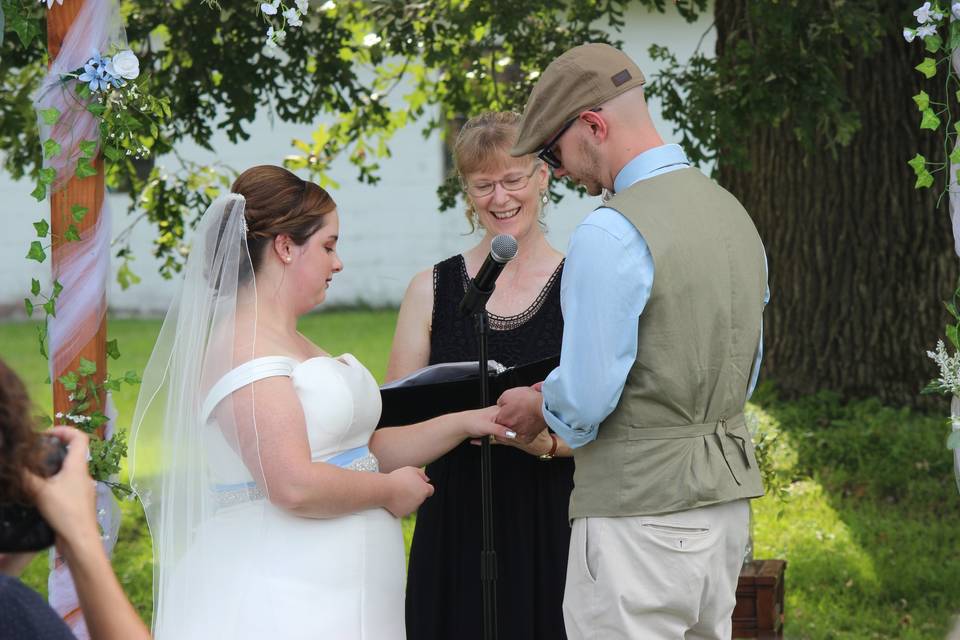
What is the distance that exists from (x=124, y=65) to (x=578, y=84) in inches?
50.0

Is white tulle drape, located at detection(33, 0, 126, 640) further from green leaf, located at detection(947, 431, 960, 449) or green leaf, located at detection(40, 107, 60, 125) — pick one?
green leaf, located at detection(947, 431, 960, 449)

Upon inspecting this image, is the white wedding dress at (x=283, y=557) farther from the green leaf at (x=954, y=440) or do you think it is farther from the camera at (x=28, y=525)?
the green leaf at (x=954, y=440)

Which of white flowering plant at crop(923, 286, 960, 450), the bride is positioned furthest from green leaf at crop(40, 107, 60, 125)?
white flowering plant at crop(923, 286, 960, 450)

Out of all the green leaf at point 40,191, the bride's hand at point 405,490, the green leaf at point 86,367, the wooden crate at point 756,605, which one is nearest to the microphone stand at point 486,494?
the bride's hand at point 405,490

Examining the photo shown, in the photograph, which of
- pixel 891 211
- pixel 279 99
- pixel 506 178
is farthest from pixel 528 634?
pixel 891 211

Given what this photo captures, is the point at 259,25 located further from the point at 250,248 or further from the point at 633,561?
the point at 633,561

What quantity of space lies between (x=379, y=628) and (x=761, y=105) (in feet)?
11.0

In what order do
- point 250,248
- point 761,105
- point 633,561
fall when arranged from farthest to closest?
point 761,105 → point 250,248 → point 633,561

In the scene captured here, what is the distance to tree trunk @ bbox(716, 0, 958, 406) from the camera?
7648 millimetres

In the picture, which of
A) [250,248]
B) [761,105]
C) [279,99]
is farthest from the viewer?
[279,99]

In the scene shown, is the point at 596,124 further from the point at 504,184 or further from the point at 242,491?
the point at 242,491

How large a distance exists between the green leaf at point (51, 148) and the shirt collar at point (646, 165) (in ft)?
4.93

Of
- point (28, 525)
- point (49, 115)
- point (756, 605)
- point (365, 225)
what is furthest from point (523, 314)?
point (365, 225)

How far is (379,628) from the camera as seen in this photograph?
3.07m
